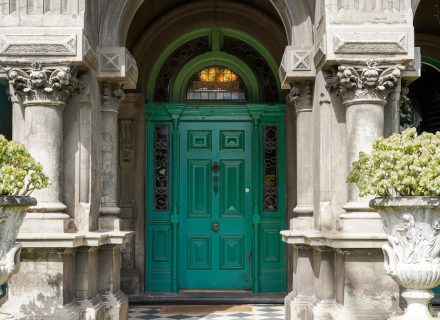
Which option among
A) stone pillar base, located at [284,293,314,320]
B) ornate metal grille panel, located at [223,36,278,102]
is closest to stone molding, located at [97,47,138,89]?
stone pillar base, located at [284,293,314,320]

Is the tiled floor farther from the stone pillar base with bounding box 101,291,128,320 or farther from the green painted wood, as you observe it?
the green painted wood

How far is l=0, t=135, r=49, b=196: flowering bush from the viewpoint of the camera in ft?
20.2

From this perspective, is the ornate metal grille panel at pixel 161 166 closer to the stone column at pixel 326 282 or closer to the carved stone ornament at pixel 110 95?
the carved stone ornament at pixel 110 95

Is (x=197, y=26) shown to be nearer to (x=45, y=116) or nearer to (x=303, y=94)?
(x=303, y=94)

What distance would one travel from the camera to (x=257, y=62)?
39.8 feet

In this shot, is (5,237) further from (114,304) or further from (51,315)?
(114,304)

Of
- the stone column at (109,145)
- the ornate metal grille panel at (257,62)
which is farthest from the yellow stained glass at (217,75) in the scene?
the stone column at (109,145)

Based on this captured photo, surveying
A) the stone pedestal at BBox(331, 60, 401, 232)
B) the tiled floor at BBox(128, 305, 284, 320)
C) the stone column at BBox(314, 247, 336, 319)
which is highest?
the stone pedestal at BBox(331, 60, 401, 232)

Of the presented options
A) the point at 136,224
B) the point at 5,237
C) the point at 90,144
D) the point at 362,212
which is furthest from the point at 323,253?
the point at 136,224

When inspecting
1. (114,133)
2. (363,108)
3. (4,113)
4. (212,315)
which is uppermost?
(4,113)

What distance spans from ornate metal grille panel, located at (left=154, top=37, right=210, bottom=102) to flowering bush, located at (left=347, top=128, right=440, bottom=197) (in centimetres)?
613

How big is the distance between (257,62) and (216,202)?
227 cm

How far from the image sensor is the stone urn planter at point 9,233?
20.0 ft

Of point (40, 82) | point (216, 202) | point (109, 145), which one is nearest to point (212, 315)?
point (216, 202)
